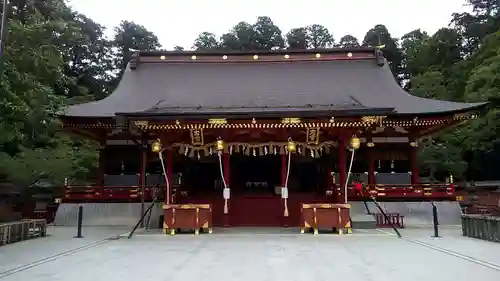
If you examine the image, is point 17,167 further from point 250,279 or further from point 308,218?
point 250,279

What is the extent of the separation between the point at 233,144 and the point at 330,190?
488 cm

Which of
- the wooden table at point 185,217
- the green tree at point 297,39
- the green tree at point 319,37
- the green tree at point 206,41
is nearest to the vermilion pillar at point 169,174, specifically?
the wooden table at point 185,217

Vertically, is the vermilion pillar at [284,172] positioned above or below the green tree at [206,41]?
below

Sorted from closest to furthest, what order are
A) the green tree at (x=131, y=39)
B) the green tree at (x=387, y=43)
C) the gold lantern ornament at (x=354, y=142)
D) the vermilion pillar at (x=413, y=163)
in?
the gold lantern ornament at (x=354, y=142) < the vermilion pillar at (x=413, y=163) < the green tree at (x=387, y=43) < the green tree at (x=131, y=39)

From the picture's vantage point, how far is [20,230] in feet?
36.2

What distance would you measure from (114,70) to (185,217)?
123 ft

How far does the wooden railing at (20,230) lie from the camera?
1014cm

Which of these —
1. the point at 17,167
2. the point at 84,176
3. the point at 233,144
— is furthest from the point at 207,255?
the point at 84,176

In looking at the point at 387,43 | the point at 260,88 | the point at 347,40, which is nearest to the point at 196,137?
the point at 260,88

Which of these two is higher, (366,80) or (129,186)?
(366,80)

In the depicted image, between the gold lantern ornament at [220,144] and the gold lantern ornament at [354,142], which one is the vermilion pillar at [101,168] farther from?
the gold lantern ornament at [354,142]

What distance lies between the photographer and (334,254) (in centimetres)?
833

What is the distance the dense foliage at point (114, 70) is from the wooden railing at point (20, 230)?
7.23 feet

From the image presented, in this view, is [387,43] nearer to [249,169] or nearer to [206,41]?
[206,41]
